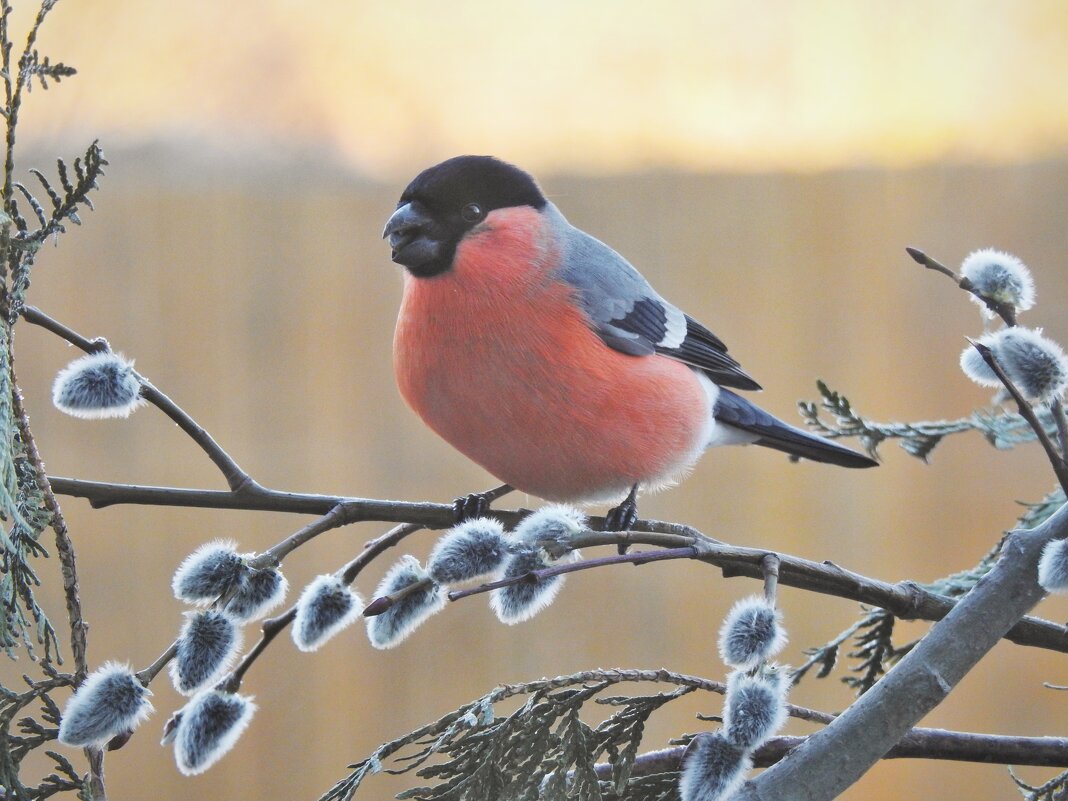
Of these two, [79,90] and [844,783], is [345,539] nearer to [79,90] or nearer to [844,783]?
[79,90]

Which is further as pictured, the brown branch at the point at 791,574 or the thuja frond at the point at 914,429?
the thuja frond at the point at 914,429

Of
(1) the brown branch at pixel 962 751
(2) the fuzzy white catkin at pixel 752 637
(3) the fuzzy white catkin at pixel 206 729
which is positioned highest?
(2) the fuzzy white catkin at pixel 752 637

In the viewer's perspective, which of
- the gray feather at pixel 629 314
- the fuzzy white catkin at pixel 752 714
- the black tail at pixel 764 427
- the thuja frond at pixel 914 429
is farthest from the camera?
the black tail at pixel 764 427

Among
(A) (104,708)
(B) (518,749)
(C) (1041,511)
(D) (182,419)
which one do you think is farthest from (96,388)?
(C) (1041,511)

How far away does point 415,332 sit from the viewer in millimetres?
700

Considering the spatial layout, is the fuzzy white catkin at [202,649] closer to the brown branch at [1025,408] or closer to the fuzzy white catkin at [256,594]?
the fuzzy white catkin at [256,594]

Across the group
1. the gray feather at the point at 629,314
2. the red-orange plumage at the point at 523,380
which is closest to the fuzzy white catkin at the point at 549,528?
the red-orange plumage at the point at 523,380

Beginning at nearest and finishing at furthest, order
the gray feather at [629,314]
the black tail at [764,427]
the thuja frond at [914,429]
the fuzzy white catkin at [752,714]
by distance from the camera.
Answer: the fuzzy white catkin at [752,714]
the thuja frond at [914,429]
the gray feather at [629,314]
the black tail at [764,427]

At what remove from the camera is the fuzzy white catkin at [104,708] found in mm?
409

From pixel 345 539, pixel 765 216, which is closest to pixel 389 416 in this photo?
pixel 345 539

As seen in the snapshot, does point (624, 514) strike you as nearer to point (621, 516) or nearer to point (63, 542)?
point (621, 516)

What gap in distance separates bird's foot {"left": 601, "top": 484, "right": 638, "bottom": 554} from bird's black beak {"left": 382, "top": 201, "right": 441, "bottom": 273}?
0.21 meters

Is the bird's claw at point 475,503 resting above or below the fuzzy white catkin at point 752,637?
above

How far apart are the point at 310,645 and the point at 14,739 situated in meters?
0.15
